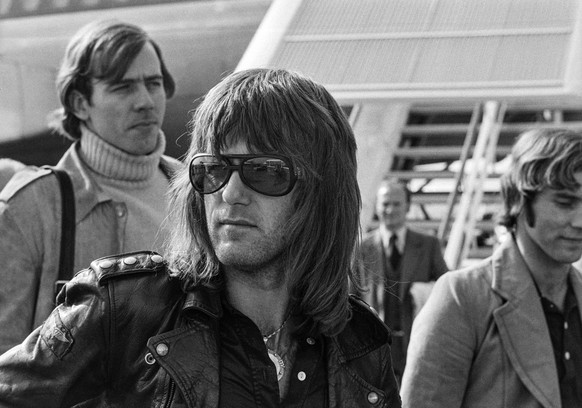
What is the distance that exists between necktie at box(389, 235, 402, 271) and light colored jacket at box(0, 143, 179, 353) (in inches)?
197

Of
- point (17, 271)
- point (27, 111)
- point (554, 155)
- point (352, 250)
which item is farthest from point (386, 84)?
point (27, 111)

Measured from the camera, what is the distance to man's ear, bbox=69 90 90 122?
4.00 metres

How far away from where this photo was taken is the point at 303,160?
2.50m

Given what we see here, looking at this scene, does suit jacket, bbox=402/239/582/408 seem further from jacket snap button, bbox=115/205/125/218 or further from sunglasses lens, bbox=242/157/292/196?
sunglasses lens, bbox=242/157/292/196

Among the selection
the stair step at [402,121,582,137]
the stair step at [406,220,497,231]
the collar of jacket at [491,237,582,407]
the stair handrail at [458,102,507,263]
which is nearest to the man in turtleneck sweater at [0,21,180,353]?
the collar of jacket at [491,237,582,407]

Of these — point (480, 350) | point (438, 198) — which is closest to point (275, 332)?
point (480, 350)

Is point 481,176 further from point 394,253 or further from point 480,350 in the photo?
point 480,350

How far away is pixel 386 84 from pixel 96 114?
234 centimetres

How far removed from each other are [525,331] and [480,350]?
0.49ft

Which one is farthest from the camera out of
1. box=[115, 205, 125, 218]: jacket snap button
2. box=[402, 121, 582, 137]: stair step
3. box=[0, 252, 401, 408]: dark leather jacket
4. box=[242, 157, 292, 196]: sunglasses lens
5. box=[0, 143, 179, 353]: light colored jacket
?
box=[402, 121, 582, 137]: stair step

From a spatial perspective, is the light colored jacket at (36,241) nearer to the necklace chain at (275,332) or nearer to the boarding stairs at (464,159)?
the necklace chain at (275,332)

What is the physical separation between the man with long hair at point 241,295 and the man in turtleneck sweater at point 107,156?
1.12m

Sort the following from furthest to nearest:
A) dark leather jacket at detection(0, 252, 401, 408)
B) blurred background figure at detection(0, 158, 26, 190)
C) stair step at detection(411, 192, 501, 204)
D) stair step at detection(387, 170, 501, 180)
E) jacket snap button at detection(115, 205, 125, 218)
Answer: stair step at detection(387, 170, 501, 180), stair step at detection(411, 192, 501, 204), blurred background figure at detection(0, 158, 26, 190), jacket snap button at detection(115, 205, 125, 218), dark leather jacket at detection(0, 252, 401, 408)

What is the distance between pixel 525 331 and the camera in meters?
3.80
